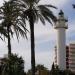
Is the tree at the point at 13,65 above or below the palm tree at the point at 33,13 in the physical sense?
below

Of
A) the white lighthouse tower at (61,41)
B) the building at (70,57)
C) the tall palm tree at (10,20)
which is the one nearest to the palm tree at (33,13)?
the tall palm tree at (10,20)

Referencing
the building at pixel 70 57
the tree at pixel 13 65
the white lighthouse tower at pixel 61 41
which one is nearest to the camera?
the tree at pixel 13 65

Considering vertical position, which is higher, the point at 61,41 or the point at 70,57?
the point at 61,41

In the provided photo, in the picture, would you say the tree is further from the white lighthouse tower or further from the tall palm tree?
the white lighthouse tower

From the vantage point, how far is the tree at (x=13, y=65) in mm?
40406

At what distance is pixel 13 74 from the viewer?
132ft

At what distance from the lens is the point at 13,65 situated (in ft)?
133

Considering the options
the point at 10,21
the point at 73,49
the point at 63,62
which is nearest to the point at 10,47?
the point at 10,21

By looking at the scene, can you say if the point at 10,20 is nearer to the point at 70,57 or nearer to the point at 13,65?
the point at 13,65

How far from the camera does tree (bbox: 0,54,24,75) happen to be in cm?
4041

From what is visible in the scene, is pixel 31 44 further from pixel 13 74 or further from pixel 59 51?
pixel 59 51

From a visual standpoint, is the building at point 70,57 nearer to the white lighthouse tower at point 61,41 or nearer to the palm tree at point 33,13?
the white lighthouse tower at point 61,41

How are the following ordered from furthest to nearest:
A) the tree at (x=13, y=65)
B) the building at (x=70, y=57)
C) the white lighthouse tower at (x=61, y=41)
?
the building at (x=70, y=57), the white lighthouse tower at (x=61, y=41), the tree at (x=13, y=65)

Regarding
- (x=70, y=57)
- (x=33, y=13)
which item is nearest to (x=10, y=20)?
(x=33, y=13)
